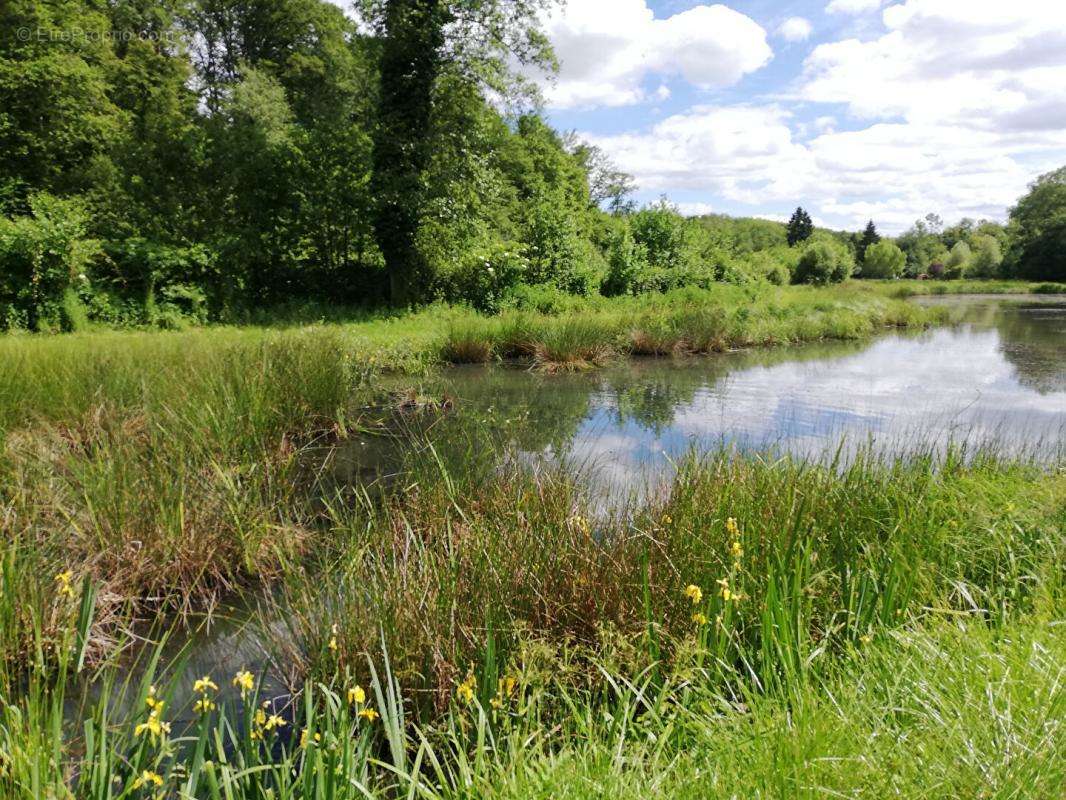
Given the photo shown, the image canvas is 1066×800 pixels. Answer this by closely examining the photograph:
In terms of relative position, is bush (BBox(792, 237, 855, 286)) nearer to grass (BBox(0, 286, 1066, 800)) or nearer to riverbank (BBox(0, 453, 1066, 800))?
grass (BBox(0, 286, 1066, 800))

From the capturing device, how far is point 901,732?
5.95ft

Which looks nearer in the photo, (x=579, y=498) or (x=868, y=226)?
(x=579, y=498)

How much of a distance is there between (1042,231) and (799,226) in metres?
23.5

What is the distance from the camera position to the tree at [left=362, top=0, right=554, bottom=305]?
1388cm

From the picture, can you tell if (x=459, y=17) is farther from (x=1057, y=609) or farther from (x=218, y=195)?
(x=1057, y=609)

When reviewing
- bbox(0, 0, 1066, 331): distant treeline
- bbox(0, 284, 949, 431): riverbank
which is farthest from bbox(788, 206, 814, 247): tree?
bbox(0, 0, 1066, 331): distant treeline

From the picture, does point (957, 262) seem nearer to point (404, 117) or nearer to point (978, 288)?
point (978, 288)

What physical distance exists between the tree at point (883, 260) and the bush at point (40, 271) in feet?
199

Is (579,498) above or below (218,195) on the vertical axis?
below

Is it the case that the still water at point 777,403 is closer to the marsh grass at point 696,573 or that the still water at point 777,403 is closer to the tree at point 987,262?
the marsh grass at point 696,573

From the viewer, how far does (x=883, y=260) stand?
2290 inches

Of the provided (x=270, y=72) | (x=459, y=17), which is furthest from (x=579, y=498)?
(x=270, y=72)

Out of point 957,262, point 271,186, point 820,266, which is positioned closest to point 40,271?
point 271,186

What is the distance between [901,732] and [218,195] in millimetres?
15939
